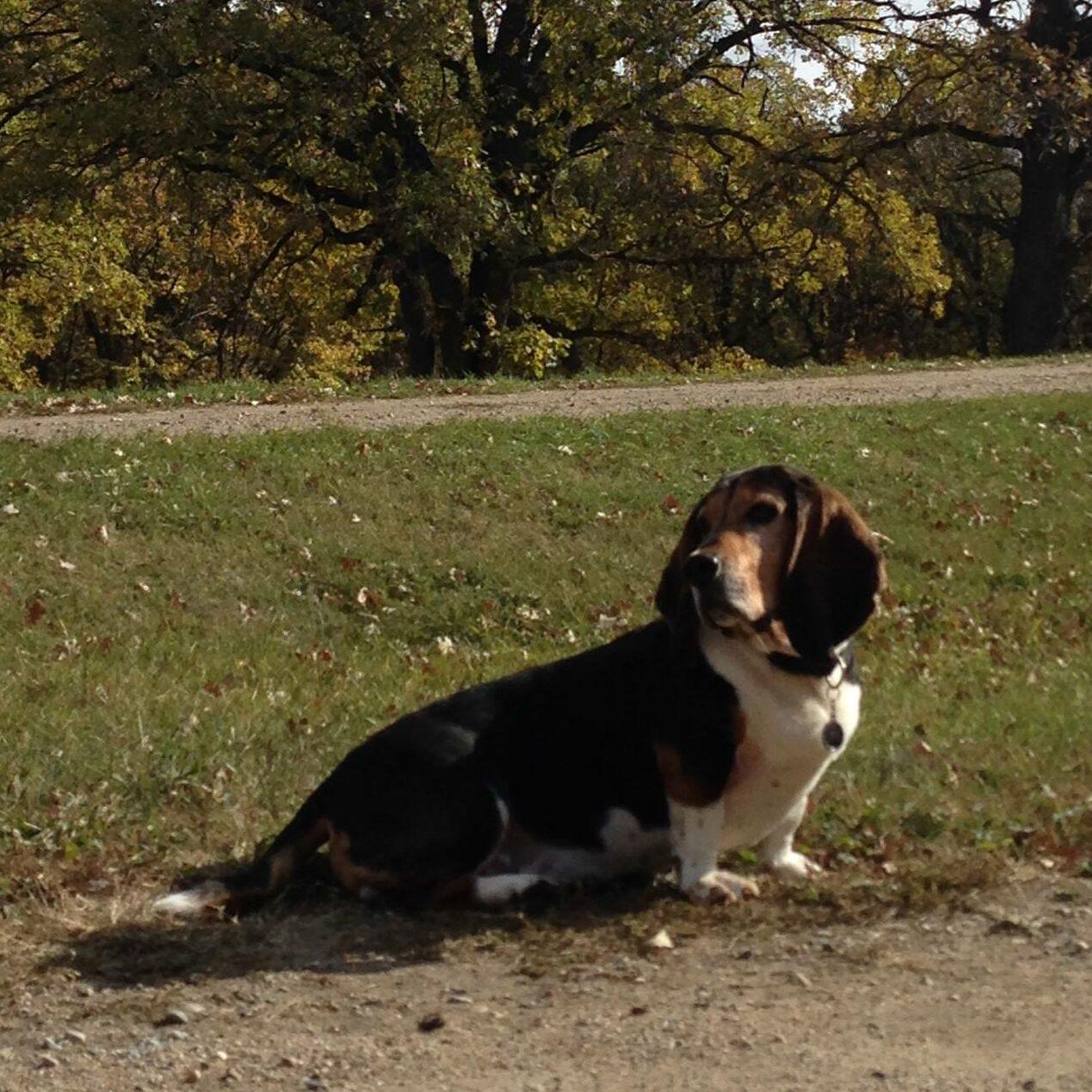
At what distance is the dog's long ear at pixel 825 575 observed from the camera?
5121 mm

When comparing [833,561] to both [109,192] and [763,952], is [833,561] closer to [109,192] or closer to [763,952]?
[763,952]

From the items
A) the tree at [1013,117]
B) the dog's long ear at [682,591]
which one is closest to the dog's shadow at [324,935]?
the dog's long ear at [682,591]

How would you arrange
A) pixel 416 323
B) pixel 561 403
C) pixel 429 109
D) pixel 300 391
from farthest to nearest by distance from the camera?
pixel 416 323 < pixel 429 109 < pixel 300 391 < pixel 561 403

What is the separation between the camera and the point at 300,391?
2070 centimetres

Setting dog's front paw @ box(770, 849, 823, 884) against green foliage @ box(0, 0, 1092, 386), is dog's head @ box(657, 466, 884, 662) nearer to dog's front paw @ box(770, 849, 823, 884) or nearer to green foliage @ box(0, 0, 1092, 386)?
dog's front paw @ box(770, 849, 823, 884)


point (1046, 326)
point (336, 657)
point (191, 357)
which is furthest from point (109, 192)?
point (336, 657)

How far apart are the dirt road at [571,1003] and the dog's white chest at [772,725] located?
0.36 m

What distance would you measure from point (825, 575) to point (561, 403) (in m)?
15.0

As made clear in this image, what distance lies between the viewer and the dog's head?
4.98 meters

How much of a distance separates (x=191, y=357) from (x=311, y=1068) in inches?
1551

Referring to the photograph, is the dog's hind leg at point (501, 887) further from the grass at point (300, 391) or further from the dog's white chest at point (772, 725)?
the grass at point (300, 391)

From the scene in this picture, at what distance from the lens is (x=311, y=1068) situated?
415 cm

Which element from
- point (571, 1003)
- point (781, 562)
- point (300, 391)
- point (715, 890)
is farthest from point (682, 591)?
point (300, 391)

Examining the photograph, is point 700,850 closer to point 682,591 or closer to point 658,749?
point 658,749
